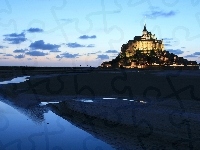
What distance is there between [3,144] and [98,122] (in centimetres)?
442

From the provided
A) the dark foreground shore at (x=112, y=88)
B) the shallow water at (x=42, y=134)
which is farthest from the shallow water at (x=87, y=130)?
the dark foreground shore at (x=112, y=88)

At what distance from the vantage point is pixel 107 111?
46.8ft

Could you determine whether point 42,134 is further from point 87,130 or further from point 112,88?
point 112,88

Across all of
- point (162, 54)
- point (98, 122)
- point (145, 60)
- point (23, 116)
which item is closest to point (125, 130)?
point (98, 122)

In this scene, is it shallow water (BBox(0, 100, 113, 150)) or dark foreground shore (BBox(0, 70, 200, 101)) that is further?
dark foreground shore (BBox(0, 70, 200, 101))

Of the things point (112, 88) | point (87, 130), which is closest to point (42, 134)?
point (87, 130)

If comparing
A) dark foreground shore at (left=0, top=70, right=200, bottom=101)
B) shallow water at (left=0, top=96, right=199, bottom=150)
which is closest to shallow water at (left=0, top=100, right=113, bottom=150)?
shallow water at (left=0, top=96, right=199, bottom=150)

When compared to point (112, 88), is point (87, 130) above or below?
above

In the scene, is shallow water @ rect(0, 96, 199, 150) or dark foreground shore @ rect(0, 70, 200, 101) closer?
shallow water @ rect(0, 96, 199, 150)

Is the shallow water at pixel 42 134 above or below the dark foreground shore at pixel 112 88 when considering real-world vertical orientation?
above

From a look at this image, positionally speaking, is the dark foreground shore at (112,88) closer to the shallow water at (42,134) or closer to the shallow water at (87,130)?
the shallow water at (87,130)

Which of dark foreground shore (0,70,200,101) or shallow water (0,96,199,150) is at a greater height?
shallow water (0,96,199,150)

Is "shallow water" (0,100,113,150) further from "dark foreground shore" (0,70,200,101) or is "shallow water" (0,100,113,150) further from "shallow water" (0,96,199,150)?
"dark foreground shore" (0,70,200,101)

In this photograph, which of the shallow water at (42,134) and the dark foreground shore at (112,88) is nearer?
the shallow water at (42,134)
